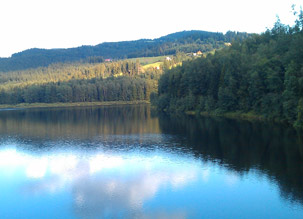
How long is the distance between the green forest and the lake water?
783 centimetres

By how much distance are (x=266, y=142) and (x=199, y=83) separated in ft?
150

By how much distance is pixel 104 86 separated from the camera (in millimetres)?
169125

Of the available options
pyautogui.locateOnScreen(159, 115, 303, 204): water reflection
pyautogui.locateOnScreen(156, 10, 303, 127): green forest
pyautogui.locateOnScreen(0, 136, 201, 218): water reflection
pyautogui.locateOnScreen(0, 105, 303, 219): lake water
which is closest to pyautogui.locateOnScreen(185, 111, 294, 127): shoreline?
pyautogui.locateOnScreen(156, 10, 303, 127): green forest

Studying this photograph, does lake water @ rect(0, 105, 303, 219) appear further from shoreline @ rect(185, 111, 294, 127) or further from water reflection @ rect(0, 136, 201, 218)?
shoreline @ rect(185, 111, 294, 127)

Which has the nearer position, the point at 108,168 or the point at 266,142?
the point at 108,168

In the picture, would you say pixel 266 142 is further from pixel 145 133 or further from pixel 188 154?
pixel 145 133

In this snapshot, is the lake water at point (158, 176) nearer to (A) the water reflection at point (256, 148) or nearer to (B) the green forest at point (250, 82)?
(A) the water reflection at point (256, 148)

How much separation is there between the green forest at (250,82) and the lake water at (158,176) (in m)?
7.83

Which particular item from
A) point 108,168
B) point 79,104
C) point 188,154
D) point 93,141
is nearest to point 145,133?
point 93,141

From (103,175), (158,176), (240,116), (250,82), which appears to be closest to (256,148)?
(158,176)

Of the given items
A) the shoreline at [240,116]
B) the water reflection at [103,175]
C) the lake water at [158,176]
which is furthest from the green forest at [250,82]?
the water reflection at [103,175]

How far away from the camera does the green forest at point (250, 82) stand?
52344mm

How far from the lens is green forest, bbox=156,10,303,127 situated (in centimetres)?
5234

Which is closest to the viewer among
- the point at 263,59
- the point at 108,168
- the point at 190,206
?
the point at 190,206
